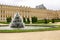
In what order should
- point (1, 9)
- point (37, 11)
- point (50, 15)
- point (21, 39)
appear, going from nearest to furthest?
point (21, 39)
point (1, 9)
point (37, 11)
point (50, 15)

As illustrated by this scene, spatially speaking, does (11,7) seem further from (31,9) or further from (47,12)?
(47,12)

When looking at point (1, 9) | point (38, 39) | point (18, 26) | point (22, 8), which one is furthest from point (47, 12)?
point (38, 39)

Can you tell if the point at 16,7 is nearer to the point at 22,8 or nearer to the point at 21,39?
the point at 22,8

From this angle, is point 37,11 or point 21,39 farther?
point 37,11

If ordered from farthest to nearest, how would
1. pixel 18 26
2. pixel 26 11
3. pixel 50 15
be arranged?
pixel 50 15
pixel 26 11
pixel 18 26

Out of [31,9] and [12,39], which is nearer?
[12,39]

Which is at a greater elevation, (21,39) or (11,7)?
(11,7)

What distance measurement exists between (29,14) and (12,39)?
197 feet

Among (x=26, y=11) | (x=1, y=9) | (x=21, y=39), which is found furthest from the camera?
(x=26, y=11)

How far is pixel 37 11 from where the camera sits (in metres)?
71.2

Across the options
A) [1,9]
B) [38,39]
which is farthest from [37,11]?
[38,39]

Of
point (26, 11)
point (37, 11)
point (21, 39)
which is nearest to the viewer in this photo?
point (21, 39)

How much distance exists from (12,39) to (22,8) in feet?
189

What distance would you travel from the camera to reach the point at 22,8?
64.4 m
